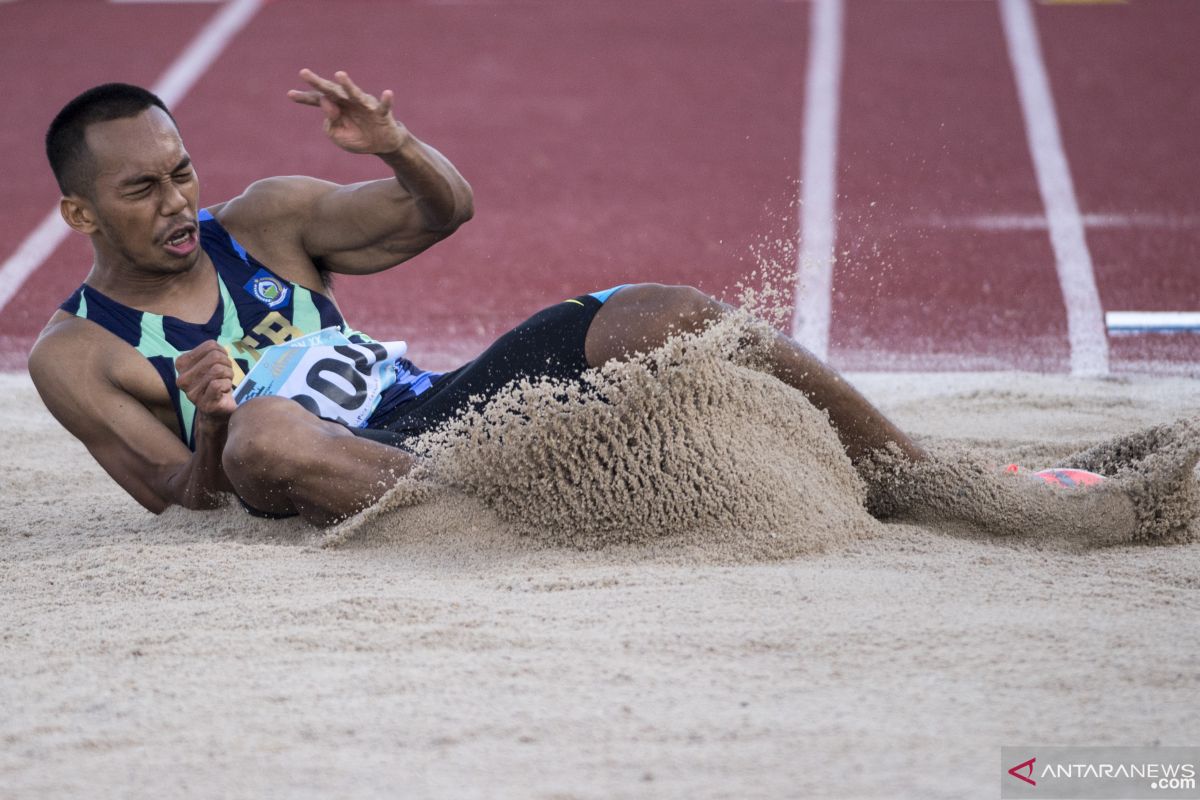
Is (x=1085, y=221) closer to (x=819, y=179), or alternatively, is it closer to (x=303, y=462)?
(x=819, y=179)

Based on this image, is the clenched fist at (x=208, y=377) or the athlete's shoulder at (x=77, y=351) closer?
the clenched fist at (x=208, y=377)

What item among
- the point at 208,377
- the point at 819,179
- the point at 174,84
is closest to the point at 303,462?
the point at 208,377

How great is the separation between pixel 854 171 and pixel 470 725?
176 inches

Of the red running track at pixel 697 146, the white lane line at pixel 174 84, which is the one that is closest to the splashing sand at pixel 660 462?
the red running track at pixel 697 146

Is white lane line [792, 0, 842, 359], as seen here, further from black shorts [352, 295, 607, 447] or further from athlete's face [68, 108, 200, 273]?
athlete's face [68, 108, 200, 273]

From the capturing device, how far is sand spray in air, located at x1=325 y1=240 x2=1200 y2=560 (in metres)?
2.70

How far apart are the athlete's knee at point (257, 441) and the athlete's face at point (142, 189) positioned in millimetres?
457

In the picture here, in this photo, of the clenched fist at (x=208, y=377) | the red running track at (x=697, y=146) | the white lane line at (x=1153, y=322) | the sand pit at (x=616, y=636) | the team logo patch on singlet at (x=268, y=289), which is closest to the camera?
the sand pit at (x=616, y=636)

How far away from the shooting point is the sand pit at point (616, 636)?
1.87m

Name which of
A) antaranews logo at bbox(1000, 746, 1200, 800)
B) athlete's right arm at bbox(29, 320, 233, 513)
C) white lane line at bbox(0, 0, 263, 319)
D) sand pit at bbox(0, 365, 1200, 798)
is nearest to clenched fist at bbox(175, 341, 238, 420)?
athlete's right arm at bbox(29, 320, 233, 513)

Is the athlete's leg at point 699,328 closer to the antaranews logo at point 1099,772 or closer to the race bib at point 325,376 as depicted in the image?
the race bib at point 325,376

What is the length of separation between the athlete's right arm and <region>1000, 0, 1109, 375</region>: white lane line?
2.67m

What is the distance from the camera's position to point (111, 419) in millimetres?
2896

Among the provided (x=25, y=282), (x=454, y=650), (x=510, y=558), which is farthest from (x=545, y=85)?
(x=454, y=650)
